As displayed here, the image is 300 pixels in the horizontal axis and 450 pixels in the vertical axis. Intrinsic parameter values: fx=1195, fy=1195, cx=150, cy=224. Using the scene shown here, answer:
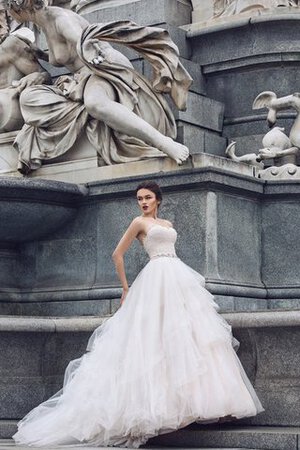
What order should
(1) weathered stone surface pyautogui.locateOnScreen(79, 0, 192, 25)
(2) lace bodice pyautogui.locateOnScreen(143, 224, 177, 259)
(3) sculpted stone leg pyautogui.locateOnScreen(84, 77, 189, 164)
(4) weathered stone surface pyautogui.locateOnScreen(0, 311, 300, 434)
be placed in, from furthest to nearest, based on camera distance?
(1) weathered stone surface pyautogui.locateOnScreen(79, 0, 192, 25), (3) sculpted stone leg pyautogui.locateOnScreen(84, 77, 189, 164), (2) lace bodice pyautogui.locateOnScreen(143, 224, 177, 259), (4) weathered stone surface pyautogui.locateOnScreen(0, 311, 300, 434)

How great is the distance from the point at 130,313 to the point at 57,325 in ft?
3.72

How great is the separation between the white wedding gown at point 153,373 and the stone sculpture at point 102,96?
2601mm

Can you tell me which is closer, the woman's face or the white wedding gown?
the white wedding gown

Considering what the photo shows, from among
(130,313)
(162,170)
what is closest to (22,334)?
(130,313)

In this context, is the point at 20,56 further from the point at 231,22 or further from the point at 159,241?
the point at 159,241

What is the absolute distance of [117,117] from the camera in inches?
504

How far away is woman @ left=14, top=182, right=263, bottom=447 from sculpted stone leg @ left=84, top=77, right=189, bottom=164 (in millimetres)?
2007

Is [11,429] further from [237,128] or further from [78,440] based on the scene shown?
[237,128]

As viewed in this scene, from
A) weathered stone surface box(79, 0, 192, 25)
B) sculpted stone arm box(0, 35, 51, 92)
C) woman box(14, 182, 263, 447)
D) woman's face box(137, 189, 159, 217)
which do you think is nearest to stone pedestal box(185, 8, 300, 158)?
weathered stone surface box(79, 0, 192, 25)

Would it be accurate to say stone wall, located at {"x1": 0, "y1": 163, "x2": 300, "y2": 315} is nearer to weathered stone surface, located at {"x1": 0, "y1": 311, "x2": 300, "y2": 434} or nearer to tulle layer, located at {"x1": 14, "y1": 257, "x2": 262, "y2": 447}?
weathered stone surface, located at {"x1": 0, "y1": 311, "x2": 300, "y2": 434}

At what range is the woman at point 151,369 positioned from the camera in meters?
9.73

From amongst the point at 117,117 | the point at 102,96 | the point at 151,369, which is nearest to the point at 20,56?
the point at 102,96

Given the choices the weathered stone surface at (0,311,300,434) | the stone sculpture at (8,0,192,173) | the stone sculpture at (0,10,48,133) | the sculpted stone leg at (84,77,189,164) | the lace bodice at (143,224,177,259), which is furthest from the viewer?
the stone sculpture at (0,10,48,133)

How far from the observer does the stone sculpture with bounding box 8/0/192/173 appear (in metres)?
12.9
